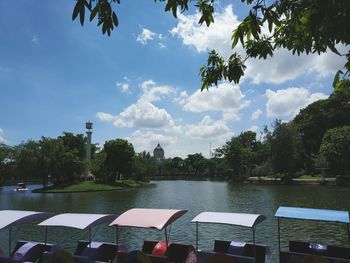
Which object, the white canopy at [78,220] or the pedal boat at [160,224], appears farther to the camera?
the white canopy at [78,220]

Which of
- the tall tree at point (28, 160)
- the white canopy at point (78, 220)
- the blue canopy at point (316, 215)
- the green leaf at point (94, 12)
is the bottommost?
the white canopy at point (78, 220)

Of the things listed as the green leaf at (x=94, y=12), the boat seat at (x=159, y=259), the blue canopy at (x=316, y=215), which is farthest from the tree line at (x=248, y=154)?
the green leaf at (x=94, y=12)

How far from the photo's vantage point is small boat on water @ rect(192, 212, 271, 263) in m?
11.1

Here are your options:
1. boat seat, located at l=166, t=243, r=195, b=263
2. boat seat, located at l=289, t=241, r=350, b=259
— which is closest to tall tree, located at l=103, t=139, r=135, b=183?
boat seat, located at l=166, t=243, r=195, b=263

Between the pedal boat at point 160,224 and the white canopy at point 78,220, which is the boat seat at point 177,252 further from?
the white canopy at point 78,220

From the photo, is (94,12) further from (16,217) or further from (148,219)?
(16,217)

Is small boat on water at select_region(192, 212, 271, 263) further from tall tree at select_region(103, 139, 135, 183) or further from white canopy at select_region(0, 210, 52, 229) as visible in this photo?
tall tree at select_region(103, 139, 135, 183)

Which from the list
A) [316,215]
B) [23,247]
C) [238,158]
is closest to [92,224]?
[23,247]

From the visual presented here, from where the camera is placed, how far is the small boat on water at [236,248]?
1112 centimetres

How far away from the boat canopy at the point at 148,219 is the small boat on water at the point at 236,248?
0.99 metres

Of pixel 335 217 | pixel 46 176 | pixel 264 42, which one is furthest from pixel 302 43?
pixel 46 176

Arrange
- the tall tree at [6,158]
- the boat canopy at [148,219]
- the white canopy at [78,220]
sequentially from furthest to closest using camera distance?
the tall tree at [6,158], the white canopy at [78,220], the boat canopy at [148,219]

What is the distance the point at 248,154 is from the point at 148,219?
101m

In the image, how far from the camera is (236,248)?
1290 centimetres
